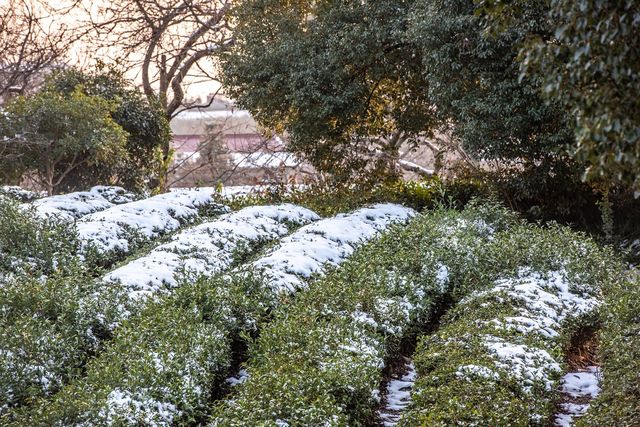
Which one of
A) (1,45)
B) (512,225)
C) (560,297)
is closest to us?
(560,297)

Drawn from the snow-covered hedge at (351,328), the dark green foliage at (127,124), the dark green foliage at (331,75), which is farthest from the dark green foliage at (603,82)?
the dark green foliage at (127,124)

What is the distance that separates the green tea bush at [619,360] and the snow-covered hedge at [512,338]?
34cm

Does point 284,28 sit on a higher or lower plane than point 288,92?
higher

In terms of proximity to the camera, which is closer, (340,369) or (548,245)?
(340,369)

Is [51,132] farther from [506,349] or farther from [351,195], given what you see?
[506,349]

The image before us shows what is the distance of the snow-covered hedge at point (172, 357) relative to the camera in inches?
210

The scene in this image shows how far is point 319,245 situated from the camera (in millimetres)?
9867

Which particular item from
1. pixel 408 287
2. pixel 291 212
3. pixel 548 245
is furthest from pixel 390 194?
pixel 408 287

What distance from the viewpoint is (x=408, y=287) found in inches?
321

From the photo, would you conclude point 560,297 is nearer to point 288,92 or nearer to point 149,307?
point 149,307

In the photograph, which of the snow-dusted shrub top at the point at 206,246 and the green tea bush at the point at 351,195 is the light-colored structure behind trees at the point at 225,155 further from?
the snow-dusted shrub top at the point at 206,246

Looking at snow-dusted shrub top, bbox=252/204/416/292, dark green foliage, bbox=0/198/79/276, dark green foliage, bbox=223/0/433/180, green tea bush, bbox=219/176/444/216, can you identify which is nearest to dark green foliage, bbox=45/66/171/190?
dark green foliage, bbox=223/0/433/180

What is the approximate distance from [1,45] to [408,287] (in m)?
13.0

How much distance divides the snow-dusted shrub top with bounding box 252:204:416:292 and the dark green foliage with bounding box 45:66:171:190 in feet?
21.0
